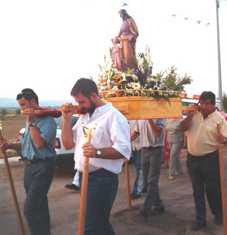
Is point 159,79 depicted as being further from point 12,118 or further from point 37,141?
point 12,118

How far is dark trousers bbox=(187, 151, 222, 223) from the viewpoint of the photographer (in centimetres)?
577

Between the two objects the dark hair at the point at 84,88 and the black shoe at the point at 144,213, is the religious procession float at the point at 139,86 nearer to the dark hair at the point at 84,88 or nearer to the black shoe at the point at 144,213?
the dark hair at the point at 84,88

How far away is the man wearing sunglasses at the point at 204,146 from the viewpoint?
5.73 meters

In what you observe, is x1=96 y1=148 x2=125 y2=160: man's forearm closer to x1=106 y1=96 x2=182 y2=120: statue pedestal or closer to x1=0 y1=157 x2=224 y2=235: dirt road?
x1=106 y1=96 x2=182 y2=120: statue pedestal

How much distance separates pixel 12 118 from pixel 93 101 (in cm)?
3499

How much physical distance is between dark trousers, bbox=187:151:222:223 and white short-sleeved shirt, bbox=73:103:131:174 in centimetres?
205

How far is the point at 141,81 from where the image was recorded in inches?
214

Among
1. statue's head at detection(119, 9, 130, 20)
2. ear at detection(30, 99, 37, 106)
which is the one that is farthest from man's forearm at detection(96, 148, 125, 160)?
statue's head at detection(119, 9, 130, 20)

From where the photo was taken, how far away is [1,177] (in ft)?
34.6

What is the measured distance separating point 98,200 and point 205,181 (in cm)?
236

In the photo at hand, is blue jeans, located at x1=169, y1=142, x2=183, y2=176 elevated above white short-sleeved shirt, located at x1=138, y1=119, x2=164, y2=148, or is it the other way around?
white short-sleeved shirt, located at x1=138, y1=119, x2=164, y2=148

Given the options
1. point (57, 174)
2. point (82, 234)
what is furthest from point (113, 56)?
point (57, 174)

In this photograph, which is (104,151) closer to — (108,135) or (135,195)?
(108,135)

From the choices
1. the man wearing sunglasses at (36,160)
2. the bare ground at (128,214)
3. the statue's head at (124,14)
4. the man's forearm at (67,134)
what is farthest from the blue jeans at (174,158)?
the man's forearm at (67,134)
